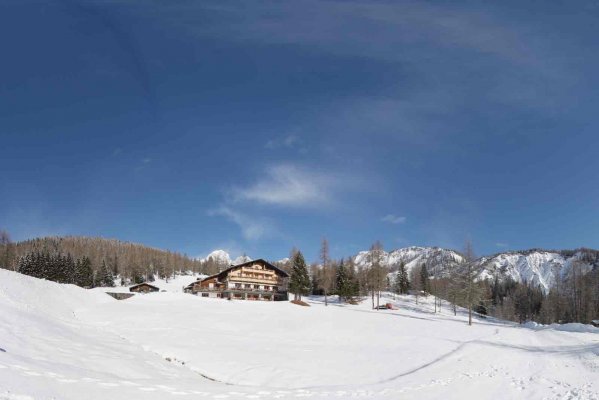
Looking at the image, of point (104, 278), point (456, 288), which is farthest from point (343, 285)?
point (104, 278)

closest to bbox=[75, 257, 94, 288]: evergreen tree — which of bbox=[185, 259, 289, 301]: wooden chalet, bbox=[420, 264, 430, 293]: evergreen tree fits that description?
bbox=[185, 259, 289, 301]: wooden chalet

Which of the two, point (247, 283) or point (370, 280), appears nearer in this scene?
point (247, 283)

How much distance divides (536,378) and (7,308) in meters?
28.7

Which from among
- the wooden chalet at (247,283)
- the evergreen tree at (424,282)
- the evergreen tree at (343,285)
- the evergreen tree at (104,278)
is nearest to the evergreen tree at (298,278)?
the wooden chalet at (247,283)

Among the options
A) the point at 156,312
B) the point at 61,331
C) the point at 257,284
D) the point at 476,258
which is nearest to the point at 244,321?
the point at 156,312

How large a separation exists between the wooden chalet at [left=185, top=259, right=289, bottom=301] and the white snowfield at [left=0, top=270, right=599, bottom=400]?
45.1 metres

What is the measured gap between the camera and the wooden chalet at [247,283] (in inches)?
3538

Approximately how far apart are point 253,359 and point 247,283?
6778 centimetres

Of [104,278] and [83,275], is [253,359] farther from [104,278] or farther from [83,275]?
[104,278]

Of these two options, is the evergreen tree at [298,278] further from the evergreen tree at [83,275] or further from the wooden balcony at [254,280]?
the evergreen tree at [83,275]

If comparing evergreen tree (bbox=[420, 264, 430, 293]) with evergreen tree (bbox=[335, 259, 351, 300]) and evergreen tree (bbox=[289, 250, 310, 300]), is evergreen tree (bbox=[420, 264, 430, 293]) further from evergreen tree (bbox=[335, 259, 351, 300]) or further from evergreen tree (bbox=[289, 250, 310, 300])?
evergreen tree (bbox=[289, 250, 310, 300])

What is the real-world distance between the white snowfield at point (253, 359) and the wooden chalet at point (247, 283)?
4508cm

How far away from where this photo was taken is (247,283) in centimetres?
9169

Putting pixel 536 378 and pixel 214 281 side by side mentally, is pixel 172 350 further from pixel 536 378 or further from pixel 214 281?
pixel 214 281
